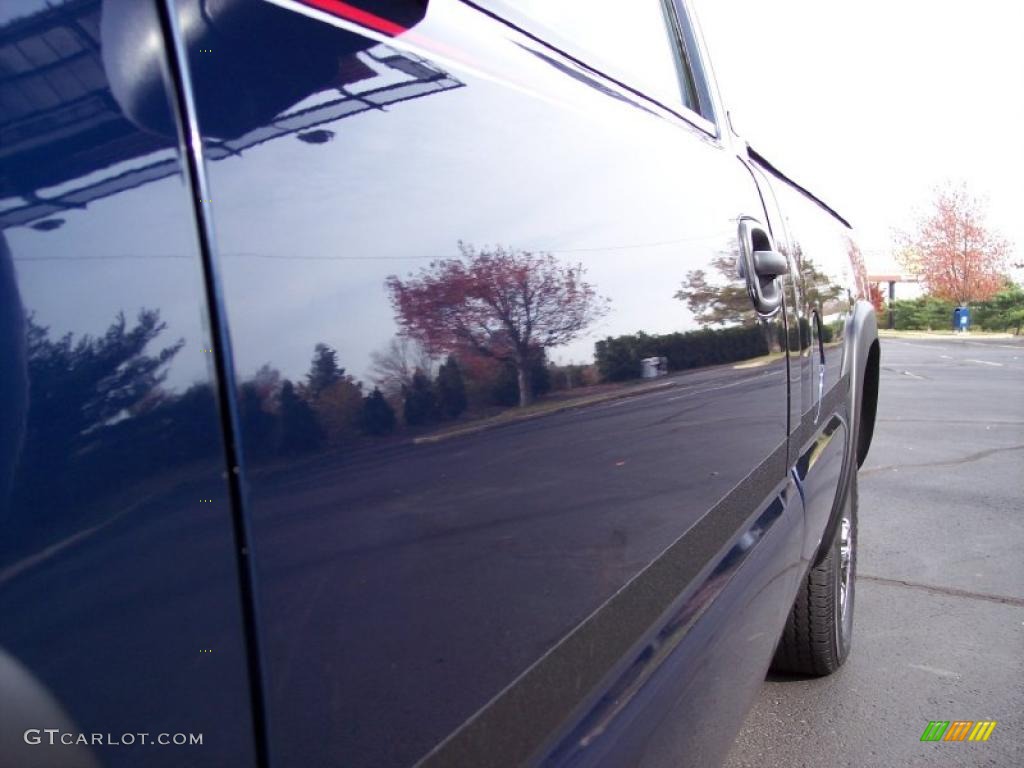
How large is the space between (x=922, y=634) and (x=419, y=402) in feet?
10.8

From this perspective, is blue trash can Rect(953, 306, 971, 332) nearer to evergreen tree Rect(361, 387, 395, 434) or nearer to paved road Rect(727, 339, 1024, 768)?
paved road Rect(727, 339, 1024, 768)

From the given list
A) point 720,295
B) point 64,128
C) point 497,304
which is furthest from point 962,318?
point 64,128

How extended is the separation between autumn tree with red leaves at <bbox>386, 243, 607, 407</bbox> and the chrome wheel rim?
2139 millimetres

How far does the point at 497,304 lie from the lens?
94 centimetres

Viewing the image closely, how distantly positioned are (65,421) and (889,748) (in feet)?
9.03

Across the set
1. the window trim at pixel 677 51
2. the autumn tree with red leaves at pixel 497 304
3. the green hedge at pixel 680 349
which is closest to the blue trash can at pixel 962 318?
the window trim at pixel 677 51

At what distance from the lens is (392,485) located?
0.78 m

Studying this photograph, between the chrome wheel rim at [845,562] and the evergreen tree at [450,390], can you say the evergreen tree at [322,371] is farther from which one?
the chrome wheel rim at [845,562]

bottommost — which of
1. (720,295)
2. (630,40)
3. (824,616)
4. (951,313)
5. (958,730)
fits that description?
(958,730)

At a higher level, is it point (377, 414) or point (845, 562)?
point (377, 414)

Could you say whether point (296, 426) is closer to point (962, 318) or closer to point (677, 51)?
point (677, 51)

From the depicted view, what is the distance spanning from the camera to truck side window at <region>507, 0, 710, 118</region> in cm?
140

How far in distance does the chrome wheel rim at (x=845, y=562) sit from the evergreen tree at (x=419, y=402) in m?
2.39

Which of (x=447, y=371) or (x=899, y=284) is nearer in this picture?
(x=447, y=371)
